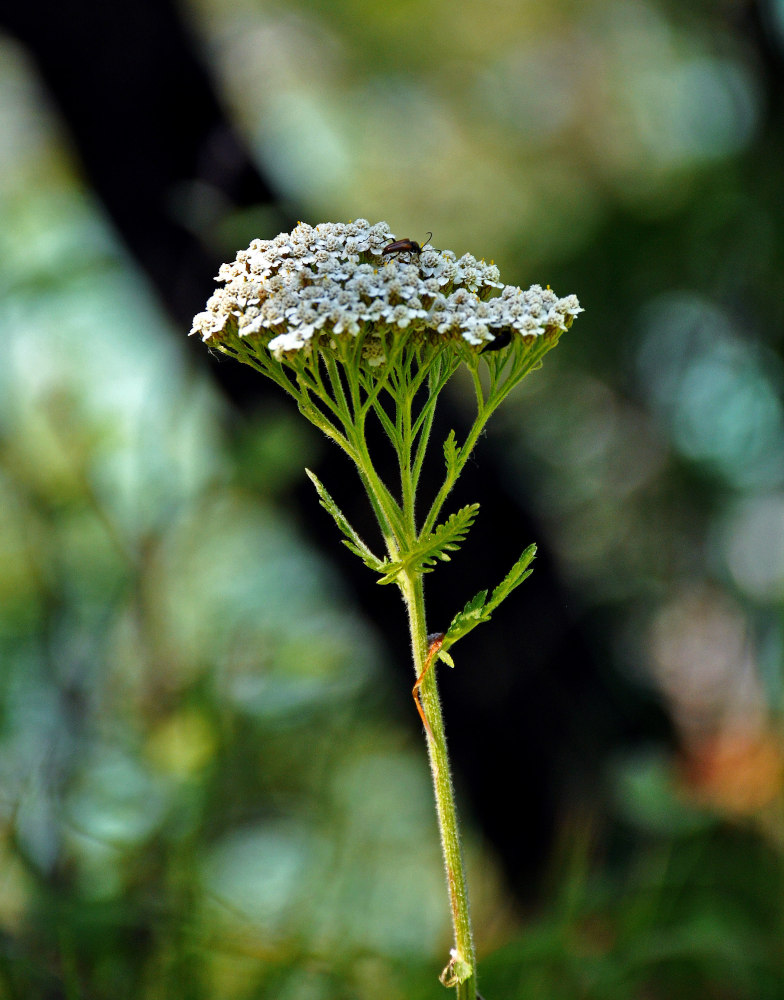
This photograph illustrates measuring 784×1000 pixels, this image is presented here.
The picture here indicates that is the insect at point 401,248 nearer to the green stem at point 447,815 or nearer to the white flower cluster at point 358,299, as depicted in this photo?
the white flower cluster at point 358,299

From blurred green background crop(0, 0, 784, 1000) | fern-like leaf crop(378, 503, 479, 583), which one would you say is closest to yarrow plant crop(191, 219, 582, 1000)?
fern-like leaf crop(378, 503, 479, 583)

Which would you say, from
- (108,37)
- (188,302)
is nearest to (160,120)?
(108,37)

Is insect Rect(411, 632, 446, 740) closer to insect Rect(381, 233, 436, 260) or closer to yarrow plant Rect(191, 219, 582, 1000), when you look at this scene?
yarrow plant Rect(191, 219, 582, 1000)

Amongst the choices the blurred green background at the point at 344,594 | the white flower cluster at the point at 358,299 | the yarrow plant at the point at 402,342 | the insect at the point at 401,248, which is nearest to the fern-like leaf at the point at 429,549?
the yarrow plant at the point at 402,342

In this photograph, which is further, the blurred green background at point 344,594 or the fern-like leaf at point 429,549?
the blurred green background at point 344,594

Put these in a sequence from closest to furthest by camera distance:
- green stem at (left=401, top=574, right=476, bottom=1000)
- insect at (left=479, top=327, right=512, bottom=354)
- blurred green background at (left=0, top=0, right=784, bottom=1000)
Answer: green stem at (left=401, top=574, right=476, bottom=1000)
insect at (left=479, top=327, right=512, bottom=354)
blurred green background at (left=0, top=0, right=784, bottom=1000)

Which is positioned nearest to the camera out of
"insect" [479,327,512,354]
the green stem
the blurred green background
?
the green stem

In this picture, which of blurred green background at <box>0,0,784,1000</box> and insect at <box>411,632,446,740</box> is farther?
blurred green background at <box>0,0,784,1000</box>

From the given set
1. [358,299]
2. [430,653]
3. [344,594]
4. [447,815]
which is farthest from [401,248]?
[344,594]

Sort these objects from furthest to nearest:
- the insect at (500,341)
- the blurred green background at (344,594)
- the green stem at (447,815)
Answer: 1. the blurred green background at (344,594)
2. the insect at (500,341)
3. the green stem at (447,815)
